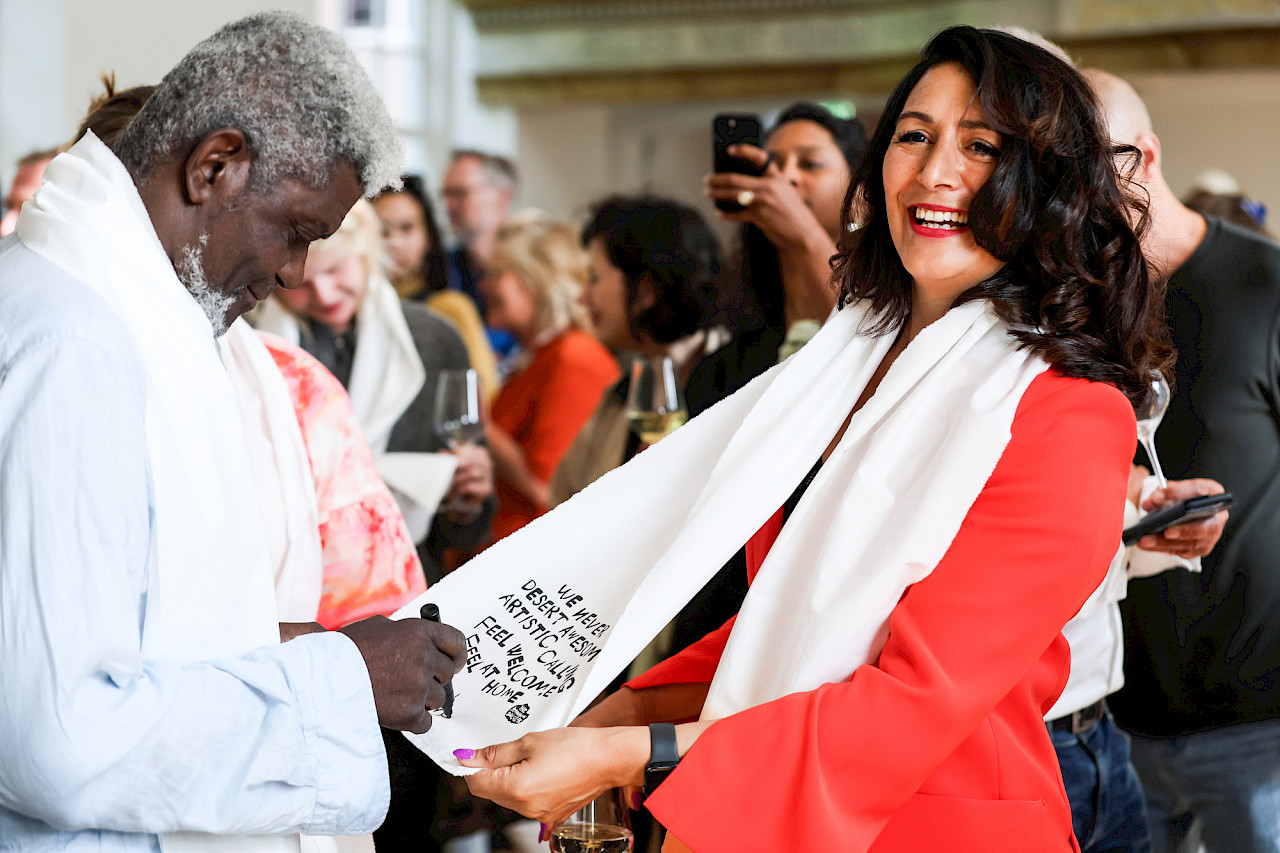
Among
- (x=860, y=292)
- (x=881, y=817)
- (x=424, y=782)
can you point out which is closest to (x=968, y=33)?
(x=860, y=292)

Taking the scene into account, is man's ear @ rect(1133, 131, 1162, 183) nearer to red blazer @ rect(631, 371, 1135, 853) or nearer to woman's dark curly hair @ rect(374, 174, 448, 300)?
red blazer @ rect(631, 371, 1135, 853)

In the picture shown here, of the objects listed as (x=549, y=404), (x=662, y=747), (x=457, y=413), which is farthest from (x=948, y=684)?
(x=549, y=404)

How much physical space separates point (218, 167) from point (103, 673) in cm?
47

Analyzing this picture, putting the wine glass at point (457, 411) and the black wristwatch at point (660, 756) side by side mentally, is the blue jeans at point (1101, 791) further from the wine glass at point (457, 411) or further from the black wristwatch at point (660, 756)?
the wine glass at point (457, 411)

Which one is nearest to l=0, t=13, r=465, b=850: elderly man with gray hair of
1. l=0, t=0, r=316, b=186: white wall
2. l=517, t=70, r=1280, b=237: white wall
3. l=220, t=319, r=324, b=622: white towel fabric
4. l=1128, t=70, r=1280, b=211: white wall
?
l=220, t=319, r=324, b=622: white towel fabric

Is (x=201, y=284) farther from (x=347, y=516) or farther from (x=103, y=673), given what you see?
(x=347, y=516)

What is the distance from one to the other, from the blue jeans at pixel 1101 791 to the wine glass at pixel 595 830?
0.82 metres

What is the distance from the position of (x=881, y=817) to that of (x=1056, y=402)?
45cm

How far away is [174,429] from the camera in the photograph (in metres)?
Result: 1.10

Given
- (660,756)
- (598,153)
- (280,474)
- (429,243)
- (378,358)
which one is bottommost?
(598,153)

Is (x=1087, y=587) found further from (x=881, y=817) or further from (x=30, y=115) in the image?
(x=30, y=115)

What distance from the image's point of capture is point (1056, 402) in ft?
4.11

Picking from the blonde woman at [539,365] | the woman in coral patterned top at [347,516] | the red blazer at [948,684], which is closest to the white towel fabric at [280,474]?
the woman in coral patterned top at [347,516]

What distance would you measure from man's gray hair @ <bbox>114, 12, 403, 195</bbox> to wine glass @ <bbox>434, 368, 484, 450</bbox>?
4.86 ft
